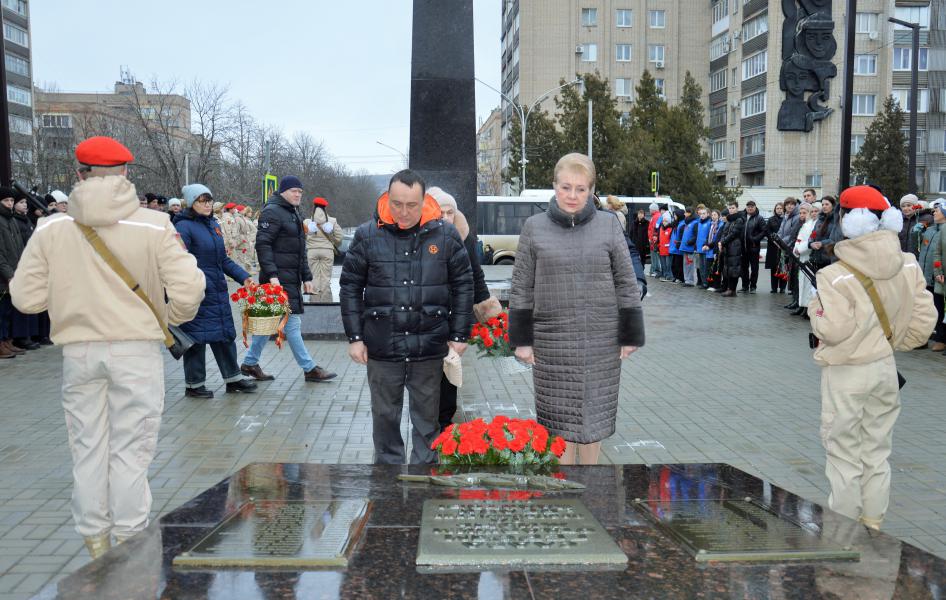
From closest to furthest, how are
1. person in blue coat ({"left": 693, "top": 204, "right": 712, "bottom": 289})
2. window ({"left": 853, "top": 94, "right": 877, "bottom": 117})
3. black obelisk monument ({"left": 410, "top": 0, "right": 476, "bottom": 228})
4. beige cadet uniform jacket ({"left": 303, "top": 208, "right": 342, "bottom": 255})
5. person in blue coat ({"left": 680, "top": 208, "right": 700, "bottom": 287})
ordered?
black obelisk monument ({"left": 410, "top": 0, "right": 476, "bottom": 228}), beige cadet uniform jacket ({"left": 303, "top": 208, "right": 342, "bottom": 255}), person in blue coat ({"left": 693, "top": 204, "right": 712, "bottom": 289}), person in blue coat ({"left": 680, "top": 208, "right": 700, "bottom": 287}), window ({"left": 853, "top": 94, "right": 877, "bottom": 117})

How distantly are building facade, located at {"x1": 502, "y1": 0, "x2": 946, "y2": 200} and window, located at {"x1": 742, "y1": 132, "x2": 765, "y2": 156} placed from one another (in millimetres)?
75

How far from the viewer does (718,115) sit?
64875mm

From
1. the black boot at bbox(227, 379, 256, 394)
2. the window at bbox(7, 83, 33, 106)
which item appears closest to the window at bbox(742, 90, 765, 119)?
the black boot at bbox(227, 379, 256, 394)

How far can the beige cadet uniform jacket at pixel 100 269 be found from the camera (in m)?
4.22

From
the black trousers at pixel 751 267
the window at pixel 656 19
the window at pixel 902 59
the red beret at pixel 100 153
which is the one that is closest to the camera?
the red beret at pixel 100 153

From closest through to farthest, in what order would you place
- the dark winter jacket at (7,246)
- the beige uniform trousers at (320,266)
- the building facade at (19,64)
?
the dark winter jacket at (7,246), the beige uniform trousers at (320,266), the building facade at (19,64)

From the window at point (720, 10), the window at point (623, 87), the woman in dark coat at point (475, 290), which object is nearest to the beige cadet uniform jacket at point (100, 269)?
the woman in dark coat at point (475, 290)

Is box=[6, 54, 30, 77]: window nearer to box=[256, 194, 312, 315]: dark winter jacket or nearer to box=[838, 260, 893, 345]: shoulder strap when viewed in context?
box=[256, 194, 312, 315]: dark winter jacket

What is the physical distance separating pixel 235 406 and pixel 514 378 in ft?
10.2

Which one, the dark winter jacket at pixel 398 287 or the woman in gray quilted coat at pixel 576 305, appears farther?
the dark winter jacket at pixel 398 287

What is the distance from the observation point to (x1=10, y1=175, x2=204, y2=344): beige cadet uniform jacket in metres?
4.22

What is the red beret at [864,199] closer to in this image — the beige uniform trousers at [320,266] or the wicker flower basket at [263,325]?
the wicker flower basket at [263,325]

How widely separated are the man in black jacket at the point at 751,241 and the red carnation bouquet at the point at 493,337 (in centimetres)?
1379

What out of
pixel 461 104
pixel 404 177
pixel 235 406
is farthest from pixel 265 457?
pixel 461 104
